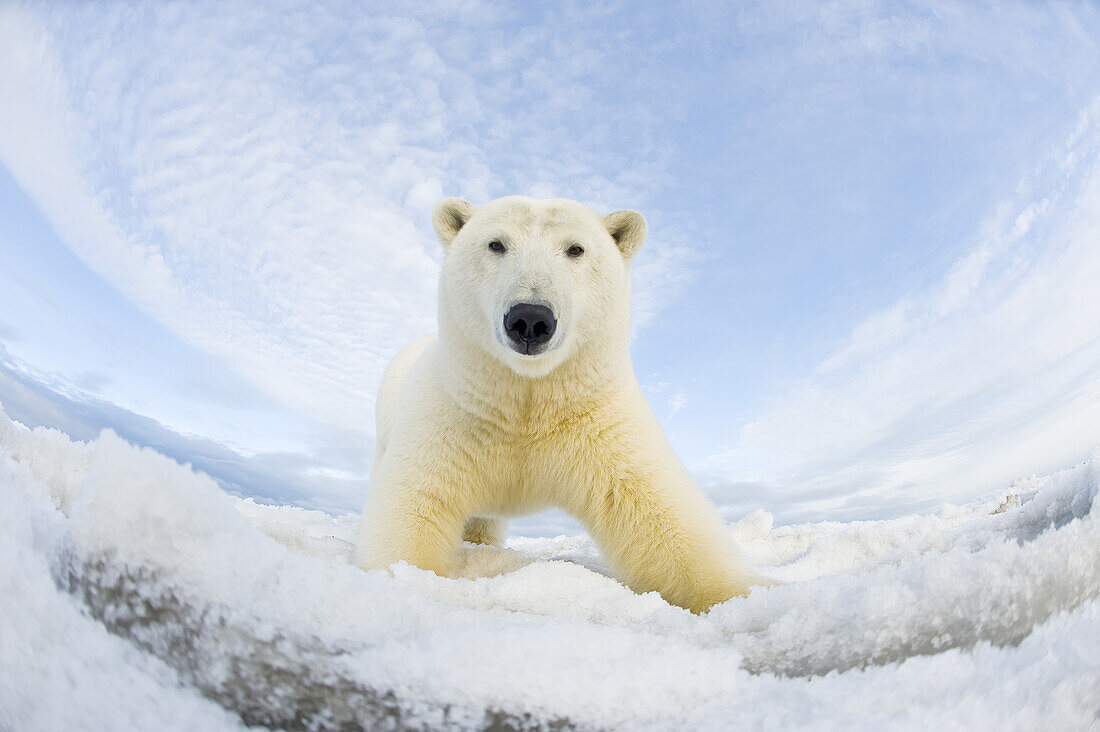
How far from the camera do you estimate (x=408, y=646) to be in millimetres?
973

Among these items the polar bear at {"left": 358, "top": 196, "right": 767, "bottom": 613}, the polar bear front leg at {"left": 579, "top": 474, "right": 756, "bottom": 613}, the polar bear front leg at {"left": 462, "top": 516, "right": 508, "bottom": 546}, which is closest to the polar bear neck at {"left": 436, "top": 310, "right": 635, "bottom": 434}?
the polar bear at {"left": 358, "top": 196, "right": 767, "bottom": 613}

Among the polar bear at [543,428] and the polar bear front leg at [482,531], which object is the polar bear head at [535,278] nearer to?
the polar bear at [543,428]

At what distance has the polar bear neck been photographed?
2.84m

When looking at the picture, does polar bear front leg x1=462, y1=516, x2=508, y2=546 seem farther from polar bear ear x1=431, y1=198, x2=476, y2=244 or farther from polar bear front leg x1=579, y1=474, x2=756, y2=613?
polar bear ear x1=431, y1=198, x2=476, y2=244

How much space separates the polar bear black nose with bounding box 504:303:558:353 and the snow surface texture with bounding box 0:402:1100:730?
4.73 feet

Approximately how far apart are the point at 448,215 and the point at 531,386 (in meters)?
1.24

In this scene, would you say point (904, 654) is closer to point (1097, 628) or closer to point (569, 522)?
point (1097, 628)

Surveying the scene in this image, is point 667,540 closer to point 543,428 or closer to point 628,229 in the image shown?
point 543,428

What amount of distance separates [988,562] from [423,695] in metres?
1.06

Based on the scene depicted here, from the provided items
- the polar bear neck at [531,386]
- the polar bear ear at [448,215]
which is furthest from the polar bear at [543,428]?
the polar bear ear at [448,215]

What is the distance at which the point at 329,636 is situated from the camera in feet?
3.22

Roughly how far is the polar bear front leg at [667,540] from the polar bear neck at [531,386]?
0.44 metres

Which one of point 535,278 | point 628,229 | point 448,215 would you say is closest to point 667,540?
point 535,278

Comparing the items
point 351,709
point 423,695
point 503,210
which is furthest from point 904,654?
point 503,210
